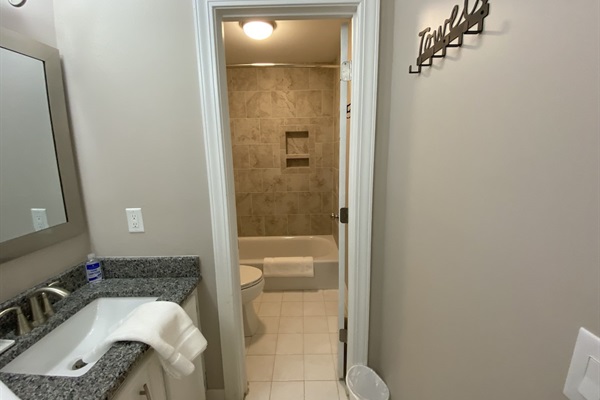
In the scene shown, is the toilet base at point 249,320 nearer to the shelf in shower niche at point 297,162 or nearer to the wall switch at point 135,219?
the wall switch at point 135,219

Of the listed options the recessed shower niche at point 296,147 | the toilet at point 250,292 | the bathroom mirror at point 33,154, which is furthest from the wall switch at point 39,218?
the recessed shower niche at point 296,147

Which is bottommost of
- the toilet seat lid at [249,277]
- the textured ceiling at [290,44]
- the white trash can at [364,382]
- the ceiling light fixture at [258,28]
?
the white trash can at [364,382]

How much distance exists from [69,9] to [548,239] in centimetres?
183

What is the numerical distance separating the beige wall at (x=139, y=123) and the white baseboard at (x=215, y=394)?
2.05ft

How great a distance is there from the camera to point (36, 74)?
3.64 ft

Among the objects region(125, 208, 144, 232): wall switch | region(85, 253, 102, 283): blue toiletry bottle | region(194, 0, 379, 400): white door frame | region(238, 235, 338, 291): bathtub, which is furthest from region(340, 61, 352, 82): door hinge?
region(238, 235, 338, 291): bathtub

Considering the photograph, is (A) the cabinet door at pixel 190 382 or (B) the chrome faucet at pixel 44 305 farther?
(A) the cabinet door at pixel 190 382

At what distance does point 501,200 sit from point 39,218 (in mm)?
1611

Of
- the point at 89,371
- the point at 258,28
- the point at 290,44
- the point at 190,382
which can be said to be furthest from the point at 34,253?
the point at 290,44

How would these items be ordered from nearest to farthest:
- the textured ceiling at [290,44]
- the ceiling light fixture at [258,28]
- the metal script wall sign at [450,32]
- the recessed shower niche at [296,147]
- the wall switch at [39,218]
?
the metal script wall sign at [450,32] → the wall switch at [39,218] → the ceiling light fixture at [258,28] → the textured ceiling at [290,44] → the recessed shower niche at [296,147]

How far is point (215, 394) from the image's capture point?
155 centimetres

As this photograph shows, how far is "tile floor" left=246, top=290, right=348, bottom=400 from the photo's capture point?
1.67m

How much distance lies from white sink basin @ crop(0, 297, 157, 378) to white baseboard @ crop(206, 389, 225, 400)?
73cm

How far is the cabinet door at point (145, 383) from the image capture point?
2.74 ft
